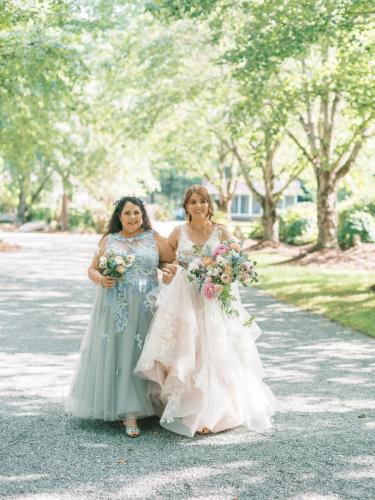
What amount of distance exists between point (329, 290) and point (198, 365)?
10.0 meters

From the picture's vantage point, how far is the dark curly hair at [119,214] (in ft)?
19.8

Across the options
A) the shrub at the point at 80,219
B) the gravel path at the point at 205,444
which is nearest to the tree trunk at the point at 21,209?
the shrub at the point at 80,219

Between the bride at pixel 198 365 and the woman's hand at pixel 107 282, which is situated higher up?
the woman's hand at pixel 107 282

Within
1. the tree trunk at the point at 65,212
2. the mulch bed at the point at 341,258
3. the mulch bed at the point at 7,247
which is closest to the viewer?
the mulch bed at the point at 341,258

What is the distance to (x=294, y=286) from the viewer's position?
16.3 m

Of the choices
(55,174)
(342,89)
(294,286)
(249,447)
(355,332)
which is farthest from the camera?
(55,174)

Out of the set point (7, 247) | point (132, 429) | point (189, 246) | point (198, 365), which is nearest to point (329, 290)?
point (189, 246)

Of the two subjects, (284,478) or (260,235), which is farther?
(260,235)

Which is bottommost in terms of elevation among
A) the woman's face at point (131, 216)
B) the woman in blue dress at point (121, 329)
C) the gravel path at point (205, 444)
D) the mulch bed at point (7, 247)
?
the gravel path at point (205, 444)

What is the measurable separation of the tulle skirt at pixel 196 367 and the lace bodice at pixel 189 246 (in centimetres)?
22

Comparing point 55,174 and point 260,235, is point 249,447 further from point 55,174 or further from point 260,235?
point 55,174

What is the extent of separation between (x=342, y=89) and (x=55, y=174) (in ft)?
124

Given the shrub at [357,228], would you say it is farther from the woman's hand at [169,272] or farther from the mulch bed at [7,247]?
the woman's hand at [169,272]

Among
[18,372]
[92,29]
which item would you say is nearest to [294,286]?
[92,29]
